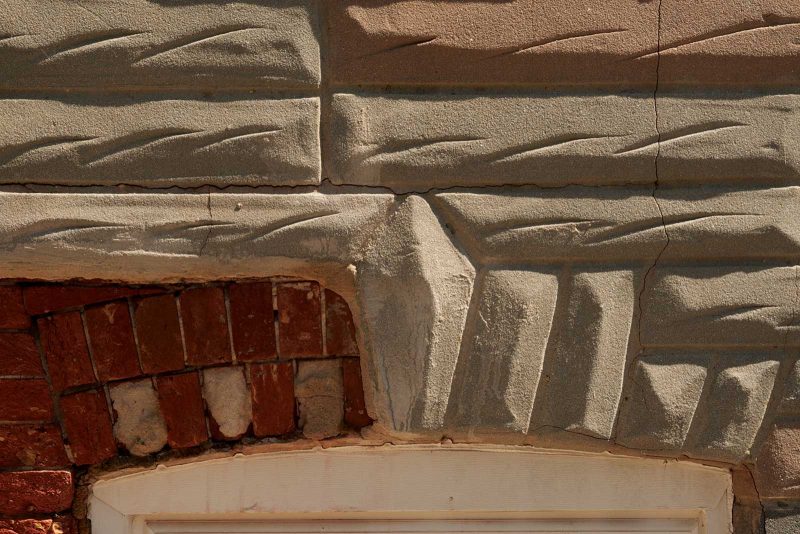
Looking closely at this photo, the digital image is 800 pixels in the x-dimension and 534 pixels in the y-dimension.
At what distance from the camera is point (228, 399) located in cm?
184

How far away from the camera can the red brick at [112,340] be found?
179cm

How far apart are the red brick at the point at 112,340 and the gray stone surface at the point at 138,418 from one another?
0.13ft

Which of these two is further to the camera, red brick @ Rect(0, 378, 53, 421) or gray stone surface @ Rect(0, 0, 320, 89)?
red brick @ Rect(0, 378, 53, 421)

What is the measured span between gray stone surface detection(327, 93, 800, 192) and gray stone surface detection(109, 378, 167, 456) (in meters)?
0.63

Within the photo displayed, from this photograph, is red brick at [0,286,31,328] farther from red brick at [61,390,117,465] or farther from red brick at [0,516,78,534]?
red brick at [0,516,78,534]

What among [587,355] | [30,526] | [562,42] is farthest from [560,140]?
[30,526]

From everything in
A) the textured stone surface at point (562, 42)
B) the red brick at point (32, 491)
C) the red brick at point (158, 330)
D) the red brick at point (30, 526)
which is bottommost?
the red brick at point (30, 526)

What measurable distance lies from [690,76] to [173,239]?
1.09 meters

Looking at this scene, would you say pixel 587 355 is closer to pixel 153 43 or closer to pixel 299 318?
pixel 299 318

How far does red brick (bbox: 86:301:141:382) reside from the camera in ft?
5.88

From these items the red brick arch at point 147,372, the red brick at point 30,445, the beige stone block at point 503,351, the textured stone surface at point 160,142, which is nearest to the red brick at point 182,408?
the red brick arch at point 147,372

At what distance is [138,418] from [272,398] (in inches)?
11.4

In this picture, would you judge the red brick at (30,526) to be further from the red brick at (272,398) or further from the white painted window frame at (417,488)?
the red brick at (272,398)

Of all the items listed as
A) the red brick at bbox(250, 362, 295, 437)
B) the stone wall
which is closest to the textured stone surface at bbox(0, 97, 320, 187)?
the stone wall
